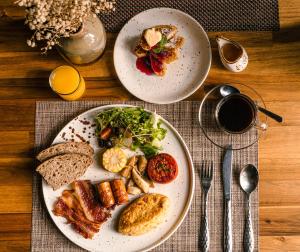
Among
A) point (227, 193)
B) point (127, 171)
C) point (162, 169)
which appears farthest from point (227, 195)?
point (127, 171)

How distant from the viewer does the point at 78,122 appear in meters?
1.84

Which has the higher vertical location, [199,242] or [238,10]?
[238,10]

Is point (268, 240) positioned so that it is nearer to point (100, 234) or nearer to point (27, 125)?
point (100, 234)

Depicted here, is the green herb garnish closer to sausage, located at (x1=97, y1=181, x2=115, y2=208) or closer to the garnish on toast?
the garnish on toast

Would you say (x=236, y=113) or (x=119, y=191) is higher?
(x=236, y=113)

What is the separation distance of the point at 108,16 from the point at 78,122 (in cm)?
45

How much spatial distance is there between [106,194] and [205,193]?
1.28 feet

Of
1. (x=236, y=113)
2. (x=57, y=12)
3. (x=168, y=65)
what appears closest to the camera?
(x=57, y=12)

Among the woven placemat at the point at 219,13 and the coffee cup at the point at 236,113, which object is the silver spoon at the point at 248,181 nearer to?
the coffee cup at the point at 236,113

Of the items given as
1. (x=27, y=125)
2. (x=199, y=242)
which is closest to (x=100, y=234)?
(x=199, y=242)

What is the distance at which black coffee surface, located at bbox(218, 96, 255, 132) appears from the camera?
1730mm

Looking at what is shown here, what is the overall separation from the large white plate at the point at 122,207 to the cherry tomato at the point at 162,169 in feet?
0.10

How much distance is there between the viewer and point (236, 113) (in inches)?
69.0

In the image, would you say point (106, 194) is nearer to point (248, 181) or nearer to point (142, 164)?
point (142, 164)
